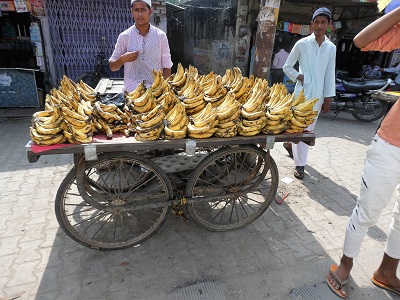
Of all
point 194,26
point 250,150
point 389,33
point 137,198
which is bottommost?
point 137,198

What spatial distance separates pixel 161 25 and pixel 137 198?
664 cm

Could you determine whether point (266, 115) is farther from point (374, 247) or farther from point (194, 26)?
point (194, 26)

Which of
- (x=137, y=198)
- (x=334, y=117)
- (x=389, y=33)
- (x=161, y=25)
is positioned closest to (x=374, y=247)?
(x=389, y=33)

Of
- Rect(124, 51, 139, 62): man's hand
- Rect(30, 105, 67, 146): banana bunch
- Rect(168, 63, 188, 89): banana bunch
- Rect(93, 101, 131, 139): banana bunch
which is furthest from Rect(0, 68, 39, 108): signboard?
Rect(30, 105, 67, 146): banana bunch

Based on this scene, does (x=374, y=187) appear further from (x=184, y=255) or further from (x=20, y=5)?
(x=20, y=5)

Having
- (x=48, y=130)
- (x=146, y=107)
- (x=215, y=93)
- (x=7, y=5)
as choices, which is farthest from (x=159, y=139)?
(x=7, y=5)

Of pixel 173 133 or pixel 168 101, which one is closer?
pixel 173 133

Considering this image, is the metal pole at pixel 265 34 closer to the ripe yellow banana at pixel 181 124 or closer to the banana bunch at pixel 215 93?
the banana bunch at pixel 215 93

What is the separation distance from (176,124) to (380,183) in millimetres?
1667

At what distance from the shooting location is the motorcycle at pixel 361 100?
7.68 metres

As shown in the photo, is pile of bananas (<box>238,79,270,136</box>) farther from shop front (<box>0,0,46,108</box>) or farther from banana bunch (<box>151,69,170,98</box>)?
shop front (<box>0,0,46,108</box>)

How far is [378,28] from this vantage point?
1.84 meters

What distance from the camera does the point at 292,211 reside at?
3500mm

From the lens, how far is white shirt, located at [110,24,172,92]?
351 cm
